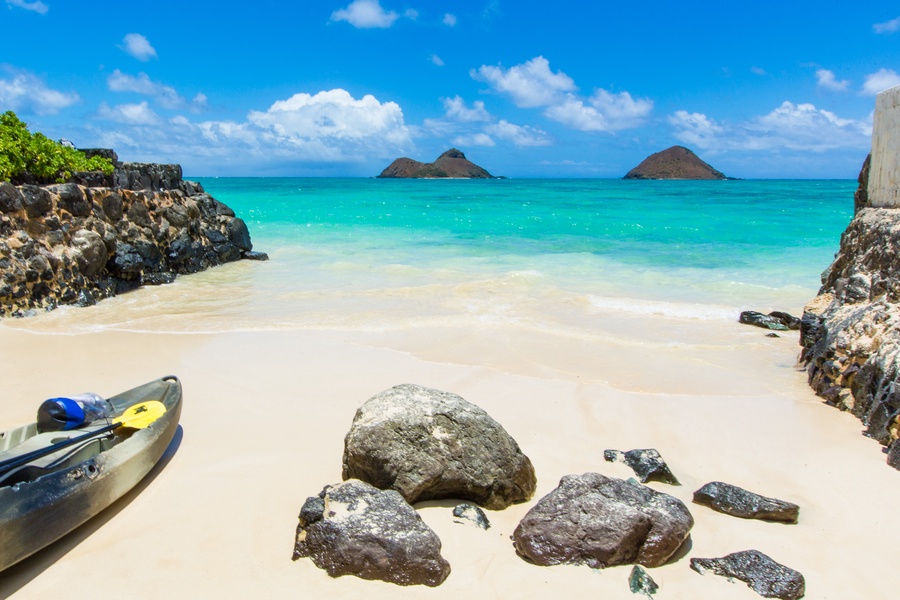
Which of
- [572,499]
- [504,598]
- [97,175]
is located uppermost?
[97,175]

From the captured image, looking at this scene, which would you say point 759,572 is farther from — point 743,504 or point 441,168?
point 441,168

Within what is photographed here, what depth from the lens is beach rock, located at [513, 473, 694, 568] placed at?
152 inches

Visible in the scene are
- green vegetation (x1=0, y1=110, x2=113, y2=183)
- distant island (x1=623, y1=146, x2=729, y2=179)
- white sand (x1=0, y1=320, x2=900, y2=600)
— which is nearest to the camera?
white sand (x1=0, y1=320, x2=900, y2=600)

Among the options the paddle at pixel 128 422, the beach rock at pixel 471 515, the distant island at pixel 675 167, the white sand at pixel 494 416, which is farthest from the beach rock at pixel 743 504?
the distant island at pixel 675 167

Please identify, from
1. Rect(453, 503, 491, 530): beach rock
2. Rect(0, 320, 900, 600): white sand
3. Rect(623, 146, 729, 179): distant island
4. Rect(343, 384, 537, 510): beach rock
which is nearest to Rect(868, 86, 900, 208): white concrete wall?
Rect(0, 320, 900, 600): white sand

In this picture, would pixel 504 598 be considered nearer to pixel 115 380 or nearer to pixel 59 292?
pixel 115 380

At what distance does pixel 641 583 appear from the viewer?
3693 millimetres

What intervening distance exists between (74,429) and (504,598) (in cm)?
368

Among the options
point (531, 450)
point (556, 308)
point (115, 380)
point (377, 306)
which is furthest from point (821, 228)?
point (115, 380)

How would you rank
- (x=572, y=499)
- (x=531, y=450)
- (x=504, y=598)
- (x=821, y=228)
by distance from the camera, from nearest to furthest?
(x=504, y=598)
(x=572, y=499)
(x=531, y=450)
(x=821, y=228)

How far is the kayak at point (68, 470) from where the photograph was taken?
3.73m

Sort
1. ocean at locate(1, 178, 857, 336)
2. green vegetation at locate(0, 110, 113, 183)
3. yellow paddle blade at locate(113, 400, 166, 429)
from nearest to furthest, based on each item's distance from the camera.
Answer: yellow paddle blade at locate(113, 400, 166, 429)
ocean at locate(1, 178, 857, 336)
green vegetation at locate(0, 110, 113, 183)

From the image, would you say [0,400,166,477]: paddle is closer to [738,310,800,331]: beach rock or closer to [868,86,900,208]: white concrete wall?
[868,86,900,208]: white concrete wall

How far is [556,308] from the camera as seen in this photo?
1152cm
